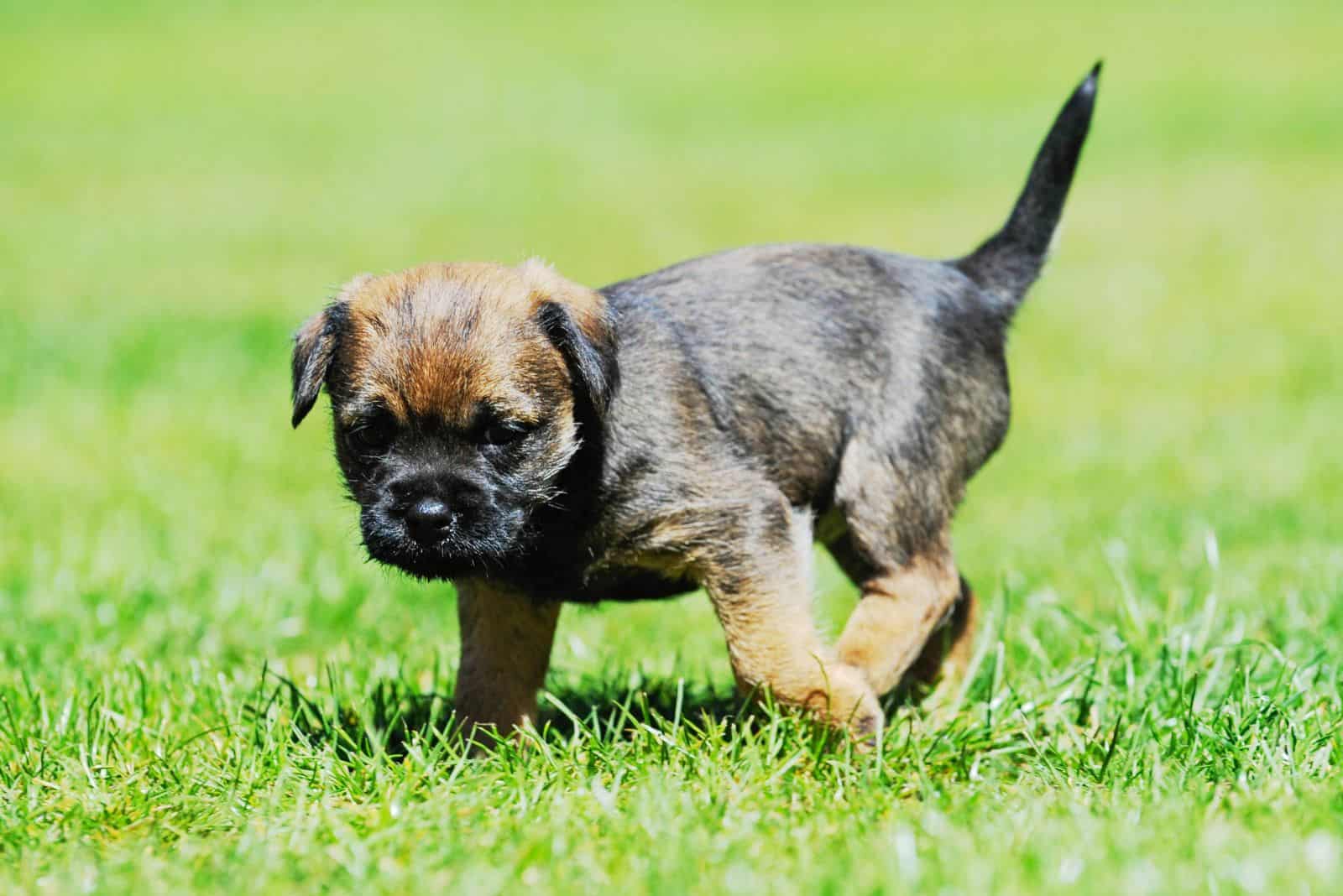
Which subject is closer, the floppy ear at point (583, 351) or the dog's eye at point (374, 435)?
the dog's eye at point (374, 435)

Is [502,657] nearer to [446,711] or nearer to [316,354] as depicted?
[446,711]

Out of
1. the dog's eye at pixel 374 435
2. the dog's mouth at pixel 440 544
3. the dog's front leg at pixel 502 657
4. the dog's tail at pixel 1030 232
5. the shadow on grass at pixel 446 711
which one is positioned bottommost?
the shadow on grass at pixel 446 711

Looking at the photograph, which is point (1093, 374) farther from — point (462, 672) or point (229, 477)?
point (462, 672)

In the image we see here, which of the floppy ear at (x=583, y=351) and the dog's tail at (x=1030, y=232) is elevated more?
the dog's tail at (x=1030, y=232)

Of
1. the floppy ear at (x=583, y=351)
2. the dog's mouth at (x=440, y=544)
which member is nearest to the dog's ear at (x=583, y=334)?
the floppy ear at (x=583, y=351)

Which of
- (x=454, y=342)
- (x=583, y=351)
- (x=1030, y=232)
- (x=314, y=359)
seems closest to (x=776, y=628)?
(x=583, y=351)

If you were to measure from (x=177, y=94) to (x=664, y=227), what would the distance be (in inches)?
411

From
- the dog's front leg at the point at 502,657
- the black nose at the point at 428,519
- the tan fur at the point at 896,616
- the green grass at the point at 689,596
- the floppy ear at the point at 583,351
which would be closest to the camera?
the green grass at the point at 689,596

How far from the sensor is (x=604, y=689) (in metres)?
4.44

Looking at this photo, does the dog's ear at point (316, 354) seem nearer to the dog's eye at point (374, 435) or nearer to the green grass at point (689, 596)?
the dog's eye at point (374, 435)

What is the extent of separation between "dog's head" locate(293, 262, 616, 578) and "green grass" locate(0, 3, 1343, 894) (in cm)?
52

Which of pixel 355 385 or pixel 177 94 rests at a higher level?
pixel 177 94

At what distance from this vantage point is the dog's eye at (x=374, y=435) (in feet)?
12.3

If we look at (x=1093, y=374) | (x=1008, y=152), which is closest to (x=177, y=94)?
(x=1008, y=152)
